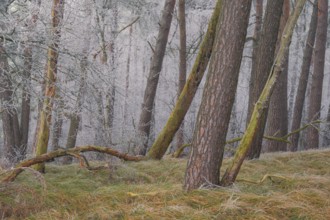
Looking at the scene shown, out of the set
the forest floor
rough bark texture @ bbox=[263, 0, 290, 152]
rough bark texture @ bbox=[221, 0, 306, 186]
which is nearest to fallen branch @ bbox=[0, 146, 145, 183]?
the forest floor

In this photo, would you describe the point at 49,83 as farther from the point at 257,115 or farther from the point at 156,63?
the point at 156,63

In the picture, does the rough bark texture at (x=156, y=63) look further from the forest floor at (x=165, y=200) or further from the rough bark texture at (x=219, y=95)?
the rough bark texture at (x=219, y=95)

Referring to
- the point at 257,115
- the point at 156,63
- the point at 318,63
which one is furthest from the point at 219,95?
the point at 318,63

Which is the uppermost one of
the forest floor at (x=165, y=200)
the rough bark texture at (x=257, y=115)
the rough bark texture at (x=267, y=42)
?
the rough bark texture at (x=267, y=42)

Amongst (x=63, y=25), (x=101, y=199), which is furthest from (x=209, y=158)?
(x=63, y=25)

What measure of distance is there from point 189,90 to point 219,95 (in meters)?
2.99

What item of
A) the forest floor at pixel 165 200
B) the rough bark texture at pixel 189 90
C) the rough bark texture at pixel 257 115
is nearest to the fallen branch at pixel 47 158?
the forest floor at pixel 165 200

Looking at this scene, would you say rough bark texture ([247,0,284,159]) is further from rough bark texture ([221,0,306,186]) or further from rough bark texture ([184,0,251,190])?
rough bark texture ([184,0,251,190])

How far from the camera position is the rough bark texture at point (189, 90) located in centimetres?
644

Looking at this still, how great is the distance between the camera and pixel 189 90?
684 centimetres

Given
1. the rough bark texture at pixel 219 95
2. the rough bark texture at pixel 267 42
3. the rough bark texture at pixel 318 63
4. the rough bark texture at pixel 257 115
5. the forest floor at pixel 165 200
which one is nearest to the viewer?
the forest floor at pixel 165 200

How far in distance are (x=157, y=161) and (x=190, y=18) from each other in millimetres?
14062

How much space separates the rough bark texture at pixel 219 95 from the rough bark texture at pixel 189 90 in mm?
2389

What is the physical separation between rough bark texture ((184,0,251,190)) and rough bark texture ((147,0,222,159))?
2.39 metres
